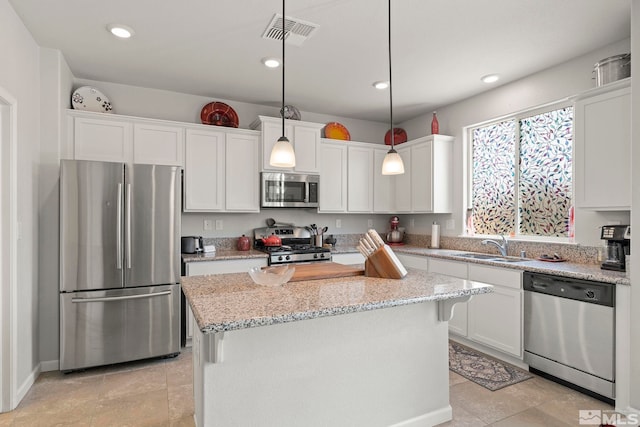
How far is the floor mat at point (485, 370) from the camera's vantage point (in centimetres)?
279

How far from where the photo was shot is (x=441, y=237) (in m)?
4.51

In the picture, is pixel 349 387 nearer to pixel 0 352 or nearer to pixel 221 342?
pixel 221 342

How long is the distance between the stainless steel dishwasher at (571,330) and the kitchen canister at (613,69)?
1535mm

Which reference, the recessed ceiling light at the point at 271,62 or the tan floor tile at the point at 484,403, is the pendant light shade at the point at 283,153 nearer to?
the recessed ceiling light at the point at 271,62

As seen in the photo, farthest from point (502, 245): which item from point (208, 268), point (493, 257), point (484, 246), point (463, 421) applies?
point (208, 268)

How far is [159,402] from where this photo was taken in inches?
98.7

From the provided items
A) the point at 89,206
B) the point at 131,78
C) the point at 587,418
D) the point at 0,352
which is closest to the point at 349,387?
the point at 587,418

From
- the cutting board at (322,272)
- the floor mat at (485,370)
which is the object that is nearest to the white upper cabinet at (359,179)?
the floor mat at (485,370)

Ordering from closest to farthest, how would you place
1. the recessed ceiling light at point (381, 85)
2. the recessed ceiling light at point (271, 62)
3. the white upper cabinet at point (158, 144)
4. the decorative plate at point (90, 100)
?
the recessed ceiling light at point (271, 62), the decorative plate at point (90, 100), the white upper cabinet at point (158, 144), the recessed ceiling light at point (381, 85)

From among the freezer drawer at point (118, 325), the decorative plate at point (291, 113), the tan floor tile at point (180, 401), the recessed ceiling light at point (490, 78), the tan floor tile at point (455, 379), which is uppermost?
the recessed ceiling light at point (490, 78)

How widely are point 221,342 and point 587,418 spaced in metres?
2.39

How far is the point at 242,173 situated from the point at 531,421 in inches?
132

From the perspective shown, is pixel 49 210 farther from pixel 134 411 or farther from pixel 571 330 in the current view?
pixel 571 330

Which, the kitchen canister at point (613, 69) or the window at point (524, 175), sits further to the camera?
the window at point (524, 175)
